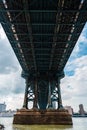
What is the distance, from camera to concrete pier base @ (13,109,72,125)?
1797 inches

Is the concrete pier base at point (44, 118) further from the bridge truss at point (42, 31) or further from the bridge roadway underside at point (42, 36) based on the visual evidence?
the bridge truss at point (42, 31)

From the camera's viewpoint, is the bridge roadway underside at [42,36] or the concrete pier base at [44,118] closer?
the bridge roadway underside at [42,36]

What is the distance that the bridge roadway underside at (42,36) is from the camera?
2816 cm

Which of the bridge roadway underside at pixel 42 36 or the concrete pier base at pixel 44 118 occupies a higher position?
the bridge roadway underside at pixel 42 36

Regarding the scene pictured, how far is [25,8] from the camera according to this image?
27391 millimetres

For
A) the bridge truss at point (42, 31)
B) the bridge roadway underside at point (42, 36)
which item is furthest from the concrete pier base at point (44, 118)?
the bridge truss at point (42, 31)

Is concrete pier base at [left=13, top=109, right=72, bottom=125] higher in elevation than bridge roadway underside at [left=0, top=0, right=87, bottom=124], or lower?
lower

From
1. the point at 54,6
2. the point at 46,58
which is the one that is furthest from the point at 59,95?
the point at 54,6

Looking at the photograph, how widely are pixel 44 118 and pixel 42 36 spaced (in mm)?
15044

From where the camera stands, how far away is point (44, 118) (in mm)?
46312

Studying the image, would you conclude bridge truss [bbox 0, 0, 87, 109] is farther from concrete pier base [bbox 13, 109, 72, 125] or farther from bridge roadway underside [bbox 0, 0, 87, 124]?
concrete pier base [bbox 13, 109, 72, 125]

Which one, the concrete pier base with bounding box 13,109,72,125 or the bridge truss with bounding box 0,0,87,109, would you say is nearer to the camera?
the bridge truss with bounding box 0,0,87,109

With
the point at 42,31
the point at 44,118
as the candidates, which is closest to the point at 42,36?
the point at 42,31

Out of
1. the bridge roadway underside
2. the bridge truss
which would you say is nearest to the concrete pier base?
the bridge roadway underside
